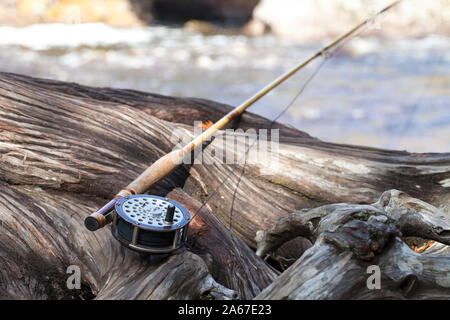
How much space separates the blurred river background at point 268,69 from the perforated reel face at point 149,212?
4.14 m

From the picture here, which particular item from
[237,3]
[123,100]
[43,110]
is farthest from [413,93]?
[43,110]

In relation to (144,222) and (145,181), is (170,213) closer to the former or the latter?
(144,222)

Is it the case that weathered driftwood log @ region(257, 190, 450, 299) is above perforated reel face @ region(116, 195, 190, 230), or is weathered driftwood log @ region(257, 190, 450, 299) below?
below

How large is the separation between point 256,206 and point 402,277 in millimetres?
1034

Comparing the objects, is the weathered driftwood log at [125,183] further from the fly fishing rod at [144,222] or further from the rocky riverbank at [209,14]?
the rocky riverbank at [209,14]

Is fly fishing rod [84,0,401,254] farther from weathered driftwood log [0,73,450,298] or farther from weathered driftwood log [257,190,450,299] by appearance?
weathered driftwood log [257,190,450,299]

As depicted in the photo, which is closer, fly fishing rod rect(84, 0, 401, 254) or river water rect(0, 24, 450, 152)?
fly fishing rod rect(84, 0, 401, 254)

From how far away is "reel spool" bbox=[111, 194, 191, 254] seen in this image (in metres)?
1.73

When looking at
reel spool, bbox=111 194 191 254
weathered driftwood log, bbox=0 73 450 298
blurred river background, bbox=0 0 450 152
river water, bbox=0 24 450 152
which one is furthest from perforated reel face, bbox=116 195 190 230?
river water, bbox=0 24 450 152

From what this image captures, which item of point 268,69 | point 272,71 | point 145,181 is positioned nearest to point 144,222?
point 145,181

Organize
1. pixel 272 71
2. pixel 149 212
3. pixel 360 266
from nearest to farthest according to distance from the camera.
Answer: pixel 360 266
pixel 149 212
pixel 272 71

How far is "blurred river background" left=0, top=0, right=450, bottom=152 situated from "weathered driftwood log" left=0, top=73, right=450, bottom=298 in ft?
10.8

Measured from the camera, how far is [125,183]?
2295 millimetres

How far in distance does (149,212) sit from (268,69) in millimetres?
6962
